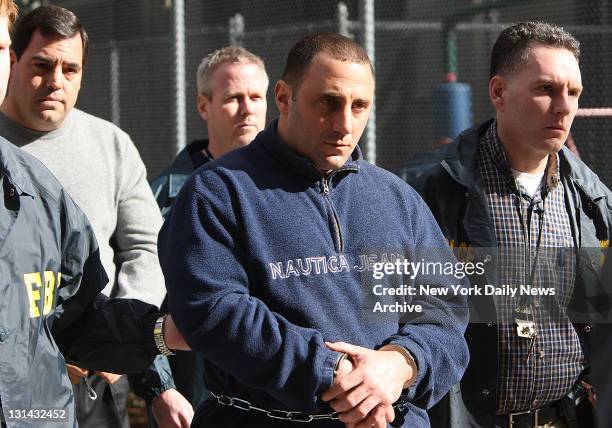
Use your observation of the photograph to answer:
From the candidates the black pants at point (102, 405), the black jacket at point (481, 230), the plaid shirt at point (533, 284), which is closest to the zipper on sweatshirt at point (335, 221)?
the black jacket at point (481, 230)

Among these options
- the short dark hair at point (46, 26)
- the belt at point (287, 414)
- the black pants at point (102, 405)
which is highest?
the short dark hair at point (46, 26)

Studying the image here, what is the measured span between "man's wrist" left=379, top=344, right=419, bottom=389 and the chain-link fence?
586cm

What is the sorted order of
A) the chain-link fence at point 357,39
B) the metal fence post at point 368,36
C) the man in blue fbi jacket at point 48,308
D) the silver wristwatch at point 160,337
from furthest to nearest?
the chain-link fence at point 357,39, the metal fence post at point 368,36, the silver wristwatch at point 160,337, the man in blue fbi jacket at point 48,308

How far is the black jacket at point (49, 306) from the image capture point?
232cm

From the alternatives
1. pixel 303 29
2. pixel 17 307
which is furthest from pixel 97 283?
pixel 303 29

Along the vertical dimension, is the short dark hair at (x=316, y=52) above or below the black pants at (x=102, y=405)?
above

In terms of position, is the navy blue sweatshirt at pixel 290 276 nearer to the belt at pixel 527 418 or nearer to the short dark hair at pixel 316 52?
the short dark hair at pixel 316 52

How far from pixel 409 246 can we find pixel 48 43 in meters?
1.94

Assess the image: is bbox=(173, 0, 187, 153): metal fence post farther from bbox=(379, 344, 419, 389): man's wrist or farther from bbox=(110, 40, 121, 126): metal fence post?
bbox=(379, 344, 419, 389): man's wrist

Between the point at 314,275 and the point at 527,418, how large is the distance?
1342 millimetres

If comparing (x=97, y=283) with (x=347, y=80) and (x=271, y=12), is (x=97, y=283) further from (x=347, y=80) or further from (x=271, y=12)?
(x=271, y=12)

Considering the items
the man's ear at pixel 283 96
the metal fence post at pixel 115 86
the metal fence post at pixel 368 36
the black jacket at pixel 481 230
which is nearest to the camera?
the man's ear at pixel 283 96

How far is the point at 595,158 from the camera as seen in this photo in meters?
7.84

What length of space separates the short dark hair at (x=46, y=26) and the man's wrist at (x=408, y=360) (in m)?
2.11
